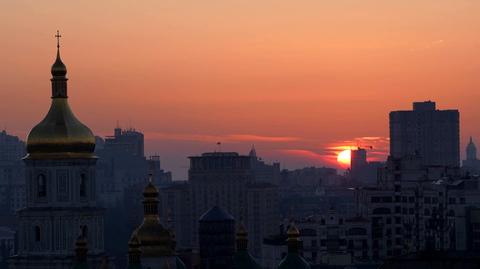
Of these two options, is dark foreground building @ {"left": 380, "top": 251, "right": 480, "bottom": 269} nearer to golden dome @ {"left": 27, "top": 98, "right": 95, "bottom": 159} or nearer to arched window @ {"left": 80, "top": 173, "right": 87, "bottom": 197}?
arched window @ {"left": 80, "top": 173, "right": 87, "bottom": 197}

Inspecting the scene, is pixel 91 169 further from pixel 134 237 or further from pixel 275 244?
pixel 275 244

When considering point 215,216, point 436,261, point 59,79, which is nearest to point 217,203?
point 215,216

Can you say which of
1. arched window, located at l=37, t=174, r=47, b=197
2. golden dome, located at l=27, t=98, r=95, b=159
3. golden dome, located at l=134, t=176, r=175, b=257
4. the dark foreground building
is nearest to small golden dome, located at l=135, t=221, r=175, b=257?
golden dome, located at l=134, t=176, r=175, b=257

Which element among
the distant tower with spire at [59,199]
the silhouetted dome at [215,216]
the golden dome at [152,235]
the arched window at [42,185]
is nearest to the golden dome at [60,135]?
the distant tower with spire at [59,199]

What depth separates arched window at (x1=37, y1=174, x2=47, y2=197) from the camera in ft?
244

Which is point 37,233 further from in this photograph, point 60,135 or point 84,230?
point 60,135

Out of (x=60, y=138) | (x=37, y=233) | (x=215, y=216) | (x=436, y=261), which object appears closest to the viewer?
(x=436, y=261)

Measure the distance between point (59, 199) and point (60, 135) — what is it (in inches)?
89.2

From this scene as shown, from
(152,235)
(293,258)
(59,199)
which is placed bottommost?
(293,258)

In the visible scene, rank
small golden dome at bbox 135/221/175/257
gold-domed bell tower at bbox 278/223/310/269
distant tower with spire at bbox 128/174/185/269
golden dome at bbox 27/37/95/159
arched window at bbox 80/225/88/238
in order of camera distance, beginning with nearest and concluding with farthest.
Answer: distant tower with spire at bbox 128/174/185/269, small golden dome at bbox 135/221/175/257, arched window at bbox 80/225/88/238, gold-domed bell tower at bbox 278/223/310/269, golden dome at bbox 27/37/95/159

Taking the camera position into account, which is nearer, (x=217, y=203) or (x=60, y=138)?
(x=60, y=138)

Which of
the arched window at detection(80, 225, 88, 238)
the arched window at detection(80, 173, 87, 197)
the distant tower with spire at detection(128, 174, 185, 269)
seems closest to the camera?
the distant tower with spire at detection(128, 174, 185, 269)

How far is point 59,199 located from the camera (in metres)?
73.9

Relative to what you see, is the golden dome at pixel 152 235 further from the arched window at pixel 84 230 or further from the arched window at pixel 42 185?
the arched window at pixel 42 185
